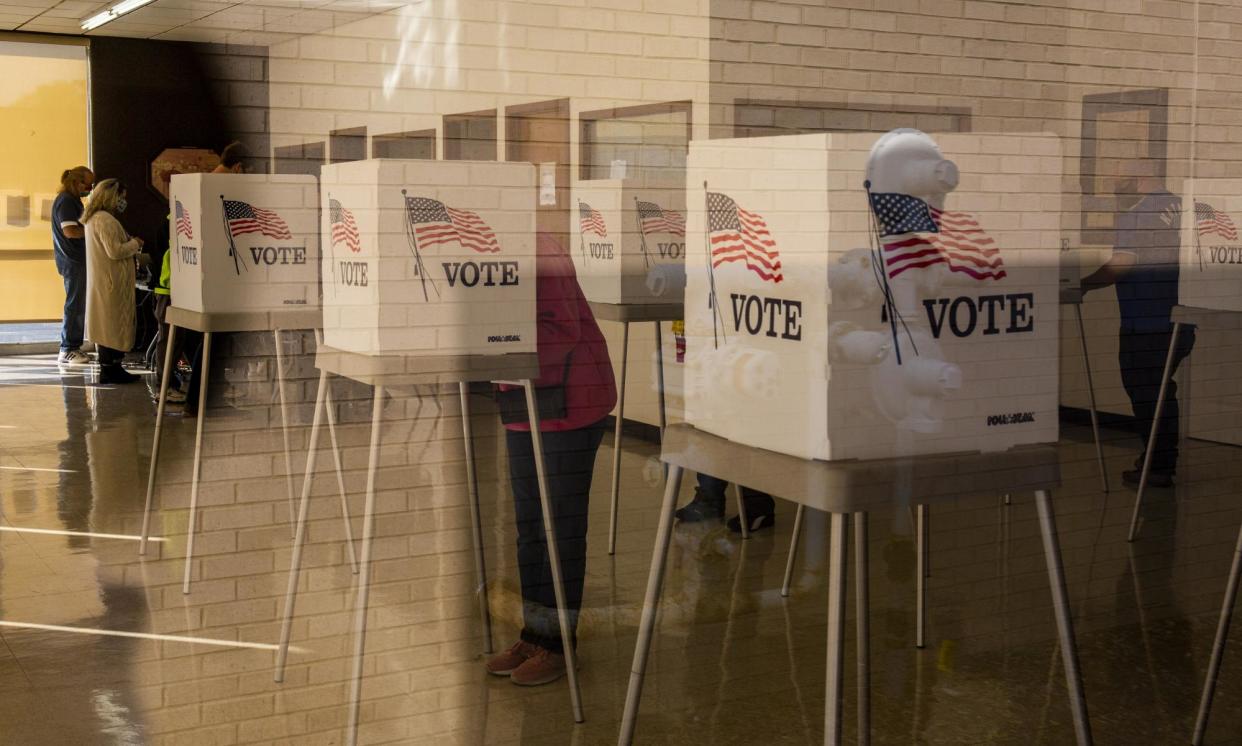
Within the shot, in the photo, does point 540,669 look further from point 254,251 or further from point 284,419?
point 254,251

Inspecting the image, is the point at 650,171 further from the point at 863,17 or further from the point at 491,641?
the point at 491,641

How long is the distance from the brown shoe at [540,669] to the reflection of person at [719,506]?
0.99 ft

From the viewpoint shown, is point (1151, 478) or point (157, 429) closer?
point (157, 429)

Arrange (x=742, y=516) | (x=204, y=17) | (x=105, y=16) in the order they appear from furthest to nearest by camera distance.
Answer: (x=742, y=516), (x=204, y=17), (x=105, y=16)

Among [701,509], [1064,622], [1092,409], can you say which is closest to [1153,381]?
[1092,409]

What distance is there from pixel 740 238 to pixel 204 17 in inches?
32.6

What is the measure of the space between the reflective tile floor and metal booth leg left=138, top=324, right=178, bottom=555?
11 millimetres

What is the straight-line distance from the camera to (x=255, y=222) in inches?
68.1

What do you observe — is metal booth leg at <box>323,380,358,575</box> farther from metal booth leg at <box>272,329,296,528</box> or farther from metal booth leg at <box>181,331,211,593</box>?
metal booth leg at <box>181,331,211,593</box>

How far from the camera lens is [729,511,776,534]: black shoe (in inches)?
78.1

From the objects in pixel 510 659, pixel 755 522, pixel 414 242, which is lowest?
pixel 510 659

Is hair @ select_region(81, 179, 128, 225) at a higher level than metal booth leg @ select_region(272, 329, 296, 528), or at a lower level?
higher

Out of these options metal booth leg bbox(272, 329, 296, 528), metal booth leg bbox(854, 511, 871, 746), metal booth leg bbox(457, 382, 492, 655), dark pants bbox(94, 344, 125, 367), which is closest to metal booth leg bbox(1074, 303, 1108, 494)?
metal booth leg bbox(854, 511, 871, 746)

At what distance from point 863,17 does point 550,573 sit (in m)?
1.06
